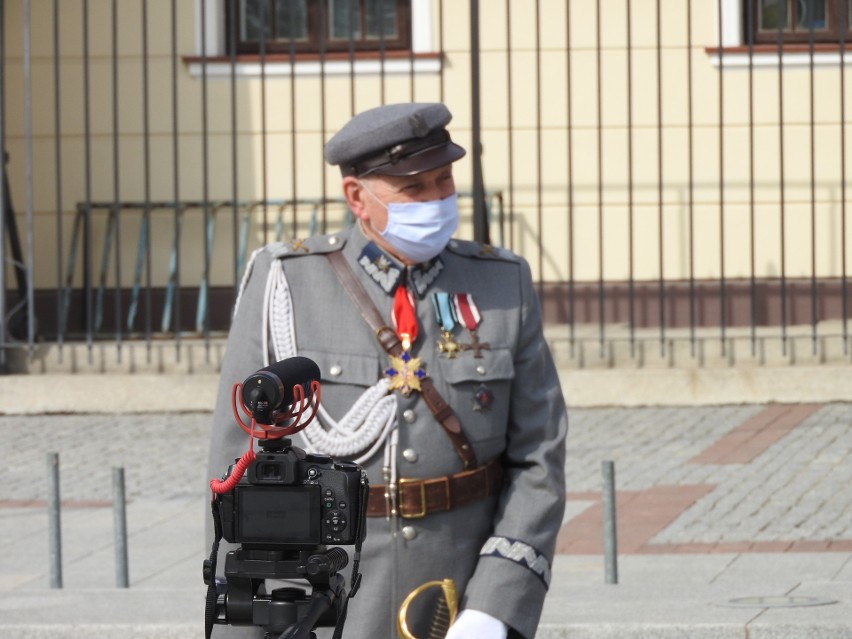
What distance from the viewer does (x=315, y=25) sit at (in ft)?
45.3

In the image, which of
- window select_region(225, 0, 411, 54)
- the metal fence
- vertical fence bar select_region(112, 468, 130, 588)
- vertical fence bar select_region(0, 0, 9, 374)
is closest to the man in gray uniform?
vertical fence bar select_region(112, 468, 130, 588)

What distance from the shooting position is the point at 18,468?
10602 mm

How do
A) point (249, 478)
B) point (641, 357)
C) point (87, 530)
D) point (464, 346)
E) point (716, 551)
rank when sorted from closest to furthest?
point (249, 478) → point (464, 346) → point (716, 551) → point (87, 530) → point (641, 357)

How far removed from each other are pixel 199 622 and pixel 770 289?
24.6 ft

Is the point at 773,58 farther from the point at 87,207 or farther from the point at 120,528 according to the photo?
the point at 120,528

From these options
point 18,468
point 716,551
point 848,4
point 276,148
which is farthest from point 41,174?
point 716,551

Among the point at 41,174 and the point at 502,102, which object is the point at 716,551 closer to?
the point at 502,102

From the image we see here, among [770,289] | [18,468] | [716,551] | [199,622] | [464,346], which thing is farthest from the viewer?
[770,289]

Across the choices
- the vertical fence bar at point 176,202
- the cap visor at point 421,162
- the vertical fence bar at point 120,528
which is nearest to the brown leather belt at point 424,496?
the cap visor at point 421,162

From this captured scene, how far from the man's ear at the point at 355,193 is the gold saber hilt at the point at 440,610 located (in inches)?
32.3

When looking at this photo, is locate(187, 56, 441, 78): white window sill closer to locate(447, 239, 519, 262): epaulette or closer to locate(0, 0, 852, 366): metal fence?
locate(0, 0, 852, 366): metal fence

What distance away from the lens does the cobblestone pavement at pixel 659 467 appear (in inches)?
332

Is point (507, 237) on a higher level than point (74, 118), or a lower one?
lower

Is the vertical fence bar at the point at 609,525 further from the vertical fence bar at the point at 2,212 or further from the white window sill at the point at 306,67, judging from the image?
the white window sill at the point at 306,67
